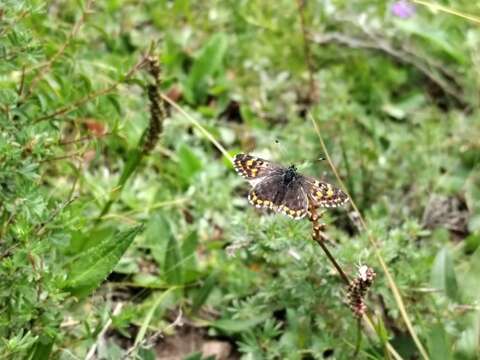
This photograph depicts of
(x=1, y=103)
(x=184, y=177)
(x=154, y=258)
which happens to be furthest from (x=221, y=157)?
(x=1, y=103)

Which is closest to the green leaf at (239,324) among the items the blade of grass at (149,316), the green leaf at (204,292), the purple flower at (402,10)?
the green leaf at (204,292)

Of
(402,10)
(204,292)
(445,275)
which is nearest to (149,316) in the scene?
(204,292)

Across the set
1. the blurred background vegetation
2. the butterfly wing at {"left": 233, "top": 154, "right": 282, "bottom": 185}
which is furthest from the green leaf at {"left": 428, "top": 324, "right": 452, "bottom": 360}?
the butterfly wing at {"left": 233, "top": 154, "right": 282, "bottom": 185}

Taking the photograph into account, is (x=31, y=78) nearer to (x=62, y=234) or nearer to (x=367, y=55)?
(x=62, y=234)

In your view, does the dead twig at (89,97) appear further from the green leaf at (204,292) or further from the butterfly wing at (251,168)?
the green leaf at (204,292)

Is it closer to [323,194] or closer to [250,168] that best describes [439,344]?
[323,194]

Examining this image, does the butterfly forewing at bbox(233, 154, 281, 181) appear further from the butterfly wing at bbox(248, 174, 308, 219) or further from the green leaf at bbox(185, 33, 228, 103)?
the green leaf at bbox(185, 33, 228, 103)
